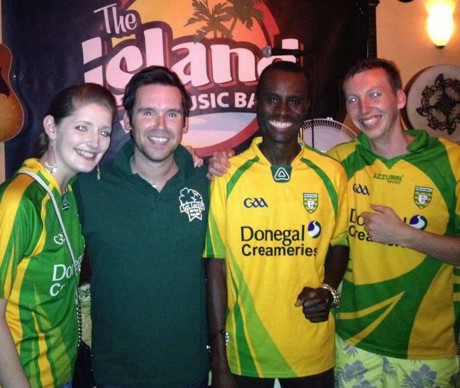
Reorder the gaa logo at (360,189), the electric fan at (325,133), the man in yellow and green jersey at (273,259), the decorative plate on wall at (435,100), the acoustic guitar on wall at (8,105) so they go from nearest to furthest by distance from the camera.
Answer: the man in yellow and green jersey at (273,259) < the gaa logo at (360,189) < the acoustic guitar on wall at (8,105) < the electric fan at (325,133) < the decorative plate on wall at (435,100)

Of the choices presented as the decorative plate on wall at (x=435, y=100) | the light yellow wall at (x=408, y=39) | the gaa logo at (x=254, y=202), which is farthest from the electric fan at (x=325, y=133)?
the gaa logo at (x=254, y=202)

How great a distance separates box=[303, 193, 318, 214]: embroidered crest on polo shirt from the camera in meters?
1.74

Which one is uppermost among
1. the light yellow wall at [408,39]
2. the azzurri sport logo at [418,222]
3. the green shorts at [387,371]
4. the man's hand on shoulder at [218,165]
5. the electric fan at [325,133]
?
the light yellow wall at [408,39]

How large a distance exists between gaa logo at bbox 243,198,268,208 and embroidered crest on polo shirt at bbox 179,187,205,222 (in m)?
0.20

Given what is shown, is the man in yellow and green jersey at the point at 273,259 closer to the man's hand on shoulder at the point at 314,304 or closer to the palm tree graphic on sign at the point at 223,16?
the man's hand on shoulder at the point at 314,304

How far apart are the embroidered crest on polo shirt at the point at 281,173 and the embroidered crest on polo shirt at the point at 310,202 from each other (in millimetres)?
111

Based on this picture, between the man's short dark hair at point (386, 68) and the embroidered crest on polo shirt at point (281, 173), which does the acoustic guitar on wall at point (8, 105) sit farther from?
the man's short dark hair at point (386, 68)

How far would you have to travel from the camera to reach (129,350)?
1.63 meters

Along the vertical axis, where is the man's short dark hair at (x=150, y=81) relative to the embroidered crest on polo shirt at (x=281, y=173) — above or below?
above

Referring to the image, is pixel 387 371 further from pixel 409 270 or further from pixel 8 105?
pixel 8 105

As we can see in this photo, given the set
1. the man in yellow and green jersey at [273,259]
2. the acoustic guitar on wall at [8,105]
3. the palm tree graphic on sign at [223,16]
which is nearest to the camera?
the man in yellow and green jersey at [273,259]

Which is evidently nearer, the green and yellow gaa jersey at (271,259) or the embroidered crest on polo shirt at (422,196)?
the green and yellow gaa jersey at (271,259)

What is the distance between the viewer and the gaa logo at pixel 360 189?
1923mm

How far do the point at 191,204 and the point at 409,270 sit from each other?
1.08 metres
